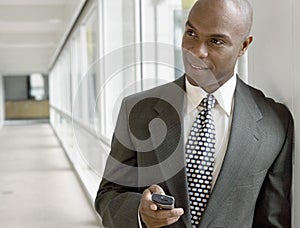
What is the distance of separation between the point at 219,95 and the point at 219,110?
45mm

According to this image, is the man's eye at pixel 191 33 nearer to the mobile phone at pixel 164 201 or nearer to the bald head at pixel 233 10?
the bald head at pixel 233 10

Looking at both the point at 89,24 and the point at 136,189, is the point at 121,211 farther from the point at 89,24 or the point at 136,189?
the point at 89,24

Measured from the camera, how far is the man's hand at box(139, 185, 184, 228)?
1.21 metres

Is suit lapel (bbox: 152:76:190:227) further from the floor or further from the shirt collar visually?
the floor

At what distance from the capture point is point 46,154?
426 inches

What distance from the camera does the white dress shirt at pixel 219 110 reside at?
142cm

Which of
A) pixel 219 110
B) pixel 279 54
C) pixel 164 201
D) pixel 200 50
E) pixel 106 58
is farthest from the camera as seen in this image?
pixel 106 58

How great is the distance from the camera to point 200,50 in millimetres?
1335

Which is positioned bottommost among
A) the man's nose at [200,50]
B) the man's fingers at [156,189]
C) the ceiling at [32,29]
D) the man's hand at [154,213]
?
the man's hand at [154,213]

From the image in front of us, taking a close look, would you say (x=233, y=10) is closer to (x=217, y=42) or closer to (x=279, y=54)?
(x=217, y=42)

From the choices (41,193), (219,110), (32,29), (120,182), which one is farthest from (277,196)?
A: (32,29)

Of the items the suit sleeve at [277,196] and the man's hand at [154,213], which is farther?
the suit sleeve at [277,196]

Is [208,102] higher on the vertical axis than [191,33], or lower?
lower

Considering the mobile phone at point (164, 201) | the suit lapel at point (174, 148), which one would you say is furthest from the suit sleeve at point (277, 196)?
the mobile phone at point (164, 201)
